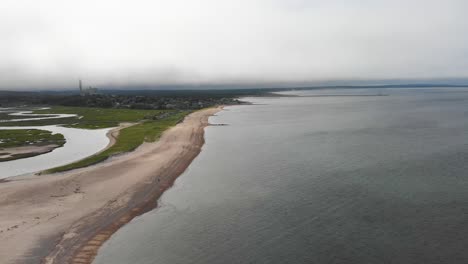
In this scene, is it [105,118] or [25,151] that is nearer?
[25,151]

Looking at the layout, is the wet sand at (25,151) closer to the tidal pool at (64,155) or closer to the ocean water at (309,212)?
the tidal pool at (64,155)

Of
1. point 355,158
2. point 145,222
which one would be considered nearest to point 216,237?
point 145,222

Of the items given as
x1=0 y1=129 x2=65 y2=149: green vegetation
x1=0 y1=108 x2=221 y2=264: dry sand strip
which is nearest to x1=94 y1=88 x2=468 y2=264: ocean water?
x1=0 y1=108 x2=221 y2=264: dry sand strip

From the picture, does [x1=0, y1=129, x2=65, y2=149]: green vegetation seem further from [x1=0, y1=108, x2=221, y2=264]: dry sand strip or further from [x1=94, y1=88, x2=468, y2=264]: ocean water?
[x1=94, y1=88, x2=468, y2=264]: ocean water

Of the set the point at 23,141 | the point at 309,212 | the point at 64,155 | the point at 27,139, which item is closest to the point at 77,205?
the point at 309,212

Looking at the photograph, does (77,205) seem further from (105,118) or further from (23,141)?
(105,118)

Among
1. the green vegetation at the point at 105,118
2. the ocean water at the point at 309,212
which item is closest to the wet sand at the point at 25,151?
the ocean water at the point at 309,212
